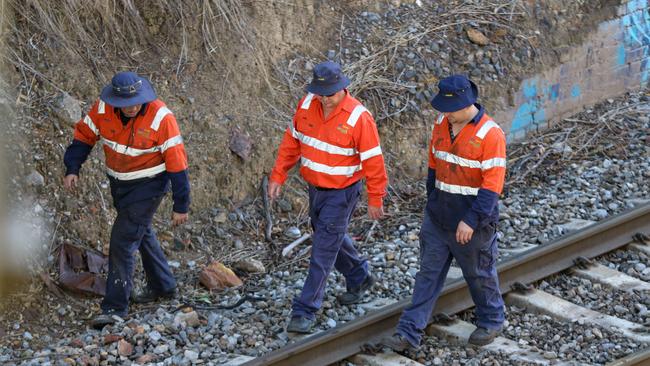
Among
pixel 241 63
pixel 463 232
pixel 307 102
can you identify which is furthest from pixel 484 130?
pixel 241 63

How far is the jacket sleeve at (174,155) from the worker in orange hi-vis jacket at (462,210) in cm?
180

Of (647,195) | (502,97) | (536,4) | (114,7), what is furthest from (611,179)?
(114,7)

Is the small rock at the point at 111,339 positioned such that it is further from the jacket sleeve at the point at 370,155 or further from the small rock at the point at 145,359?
the jacket sleeve at the point at 370,155

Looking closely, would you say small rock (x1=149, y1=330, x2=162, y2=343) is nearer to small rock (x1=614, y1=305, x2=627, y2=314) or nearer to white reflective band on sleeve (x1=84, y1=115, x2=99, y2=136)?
white reflective band on sleeve (x1=84, y1=115, x2=99, y2=136)

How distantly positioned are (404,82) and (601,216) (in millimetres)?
2610

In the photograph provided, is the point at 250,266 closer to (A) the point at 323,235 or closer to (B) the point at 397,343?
(A) the point at 323,235

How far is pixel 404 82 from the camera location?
1084cm

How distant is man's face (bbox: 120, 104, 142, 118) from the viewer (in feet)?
25.0

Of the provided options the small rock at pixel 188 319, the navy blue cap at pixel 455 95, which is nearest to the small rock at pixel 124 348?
the small rock at pixel 188 319

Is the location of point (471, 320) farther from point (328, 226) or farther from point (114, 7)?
point (114, 7)

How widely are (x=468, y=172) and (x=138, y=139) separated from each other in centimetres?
243

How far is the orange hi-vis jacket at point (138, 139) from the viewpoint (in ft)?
25.2

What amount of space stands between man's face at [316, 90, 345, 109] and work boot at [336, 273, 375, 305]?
1.53m

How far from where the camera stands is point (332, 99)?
7.50 m
